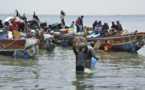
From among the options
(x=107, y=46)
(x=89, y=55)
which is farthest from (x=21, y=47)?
(x=107, y=46)

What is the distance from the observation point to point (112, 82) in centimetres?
1219

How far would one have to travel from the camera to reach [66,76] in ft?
43.2

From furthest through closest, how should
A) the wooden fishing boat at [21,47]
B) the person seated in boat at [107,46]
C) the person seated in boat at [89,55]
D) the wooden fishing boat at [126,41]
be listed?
1. the person seated in boat at [107,46]
2. the wooden fishing boat at [126,41]
3. the wooden fishing boat at [21,47]
4. the person seated in boat at [89,55]

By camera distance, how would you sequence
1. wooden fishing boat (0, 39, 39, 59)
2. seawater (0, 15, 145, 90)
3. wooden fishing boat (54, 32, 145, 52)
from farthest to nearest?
wooden fishing boat (54, 32, 145, 52), wooden fishing boat (0, 39, 39, 59), seawater (0, 15, 145, 90)

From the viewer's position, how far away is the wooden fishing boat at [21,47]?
18.6 meters

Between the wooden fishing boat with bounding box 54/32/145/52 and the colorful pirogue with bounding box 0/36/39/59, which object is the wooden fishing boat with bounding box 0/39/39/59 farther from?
the wooden fishing boat with bounding box 54/32/145/52

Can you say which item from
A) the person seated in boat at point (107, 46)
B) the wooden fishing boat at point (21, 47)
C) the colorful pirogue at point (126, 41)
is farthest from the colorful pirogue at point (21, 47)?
the colorful pirogue at point (126, 41)

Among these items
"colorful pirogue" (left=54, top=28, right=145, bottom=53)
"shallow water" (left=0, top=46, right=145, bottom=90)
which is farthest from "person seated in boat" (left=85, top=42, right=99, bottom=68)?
"colorful pirogue" (left=54, top=28, right=145, bottom=53)

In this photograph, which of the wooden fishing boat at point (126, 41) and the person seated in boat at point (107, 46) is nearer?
the wooden fishing boat at point (126, 41)

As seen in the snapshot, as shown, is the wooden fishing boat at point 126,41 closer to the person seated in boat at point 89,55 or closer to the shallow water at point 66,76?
the shallow water at point 66,76

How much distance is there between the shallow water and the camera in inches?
451

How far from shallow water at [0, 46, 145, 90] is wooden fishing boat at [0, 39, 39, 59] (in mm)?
1146

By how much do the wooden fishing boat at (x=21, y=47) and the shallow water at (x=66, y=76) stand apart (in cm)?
115

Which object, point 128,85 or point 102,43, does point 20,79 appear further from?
point 102,43
